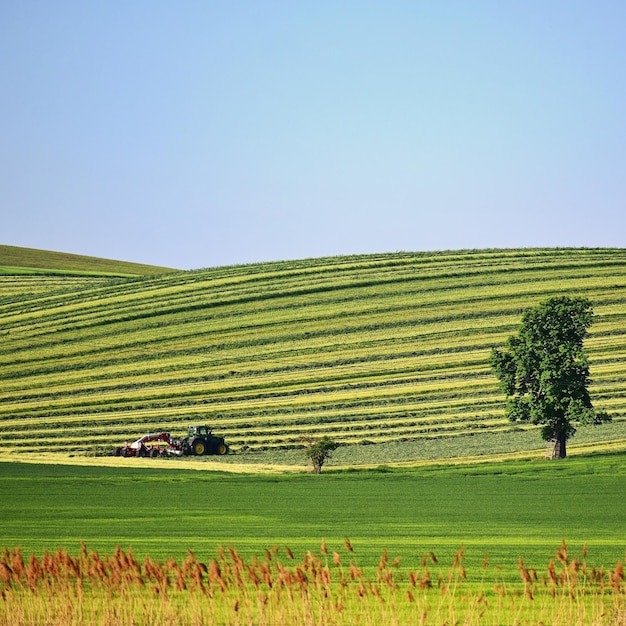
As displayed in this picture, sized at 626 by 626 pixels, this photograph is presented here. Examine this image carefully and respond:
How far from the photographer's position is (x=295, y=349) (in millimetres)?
53750

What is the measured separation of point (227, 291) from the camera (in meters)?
64.9

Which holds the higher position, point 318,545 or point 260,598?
point 260,598

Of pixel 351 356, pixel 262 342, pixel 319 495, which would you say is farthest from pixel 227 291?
Answer: pixel 319 495

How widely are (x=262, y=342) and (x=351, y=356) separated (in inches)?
202

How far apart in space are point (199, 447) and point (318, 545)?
25.6m

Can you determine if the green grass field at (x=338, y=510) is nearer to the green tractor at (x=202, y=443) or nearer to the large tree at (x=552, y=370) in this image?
the large tree at (x=552, y=370)

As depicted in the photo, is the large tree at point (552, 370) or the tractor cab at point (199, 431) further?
the tractor cab at point (199, 431)

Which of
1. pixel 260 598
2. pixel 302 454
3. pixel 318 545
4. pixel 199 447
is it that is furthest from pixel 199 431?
pixel 260 598

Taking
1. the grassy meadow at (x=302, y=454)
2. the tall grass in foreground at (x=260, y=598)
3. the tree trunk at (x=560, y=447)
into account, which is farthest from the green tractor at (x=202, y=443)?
the tall grass in foreground at (x=260, y=598)

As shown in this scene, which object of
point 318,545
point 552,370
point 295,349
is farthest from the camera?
point 295,349

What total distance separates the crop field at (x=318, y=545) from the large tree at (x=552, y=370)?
303cm

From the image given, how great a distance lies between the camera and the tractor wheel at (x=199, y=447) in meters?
41.4

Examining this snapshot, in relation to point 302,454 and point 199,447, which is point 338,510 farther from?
point 199,447

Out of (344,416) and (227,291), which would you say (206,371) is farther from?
(227,291)
